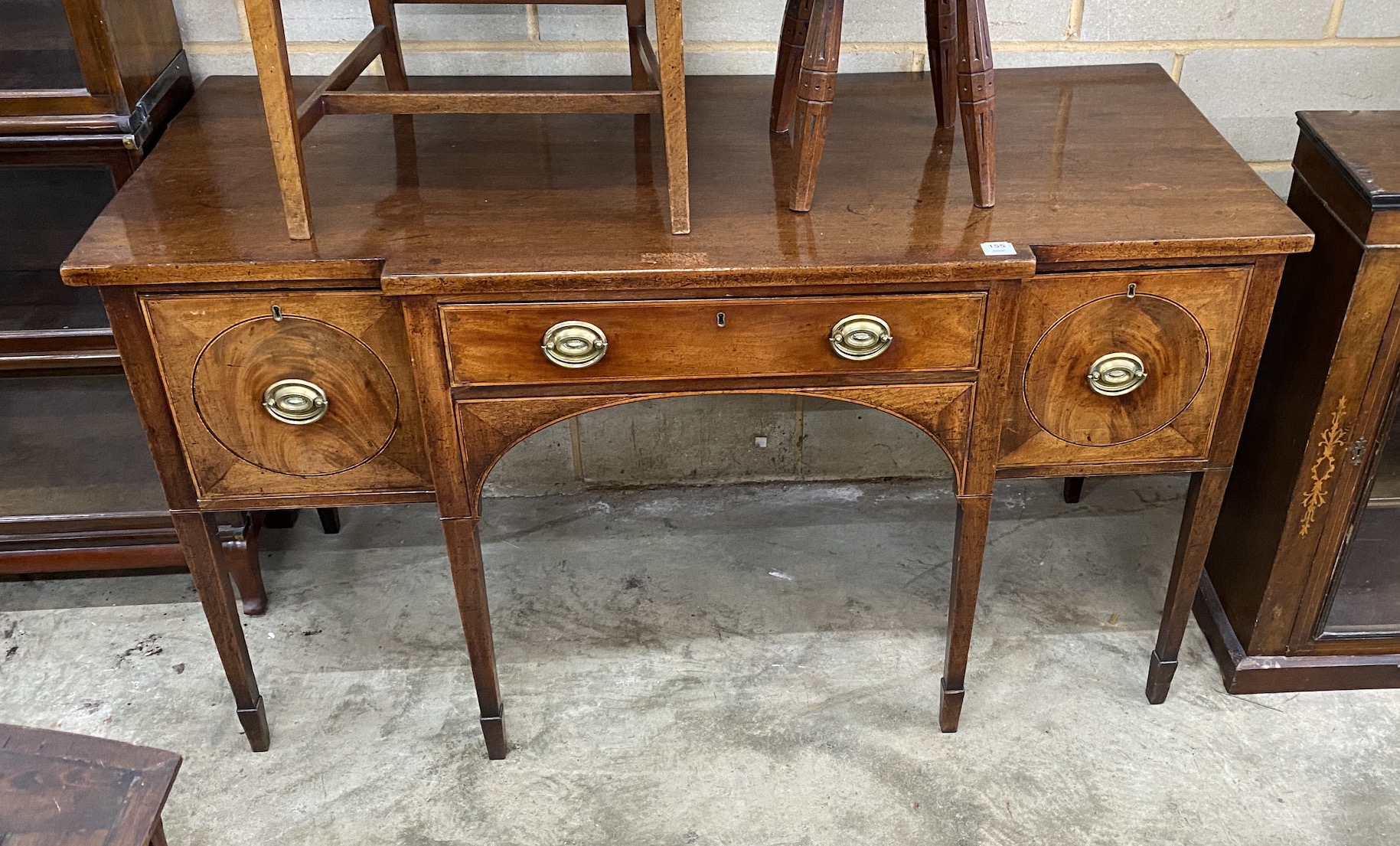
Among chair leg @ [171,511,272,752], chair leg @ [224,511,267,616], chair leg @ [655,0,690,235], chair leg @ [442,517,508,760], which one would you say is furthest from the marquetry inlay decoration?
chair leg @ [224,511,267,616]

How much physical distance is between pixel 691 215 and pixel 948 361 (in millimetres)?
419

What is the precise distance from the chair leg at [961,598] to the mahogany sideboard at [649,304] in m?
0.01

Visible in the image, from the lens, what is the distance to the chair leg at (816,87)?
155cm

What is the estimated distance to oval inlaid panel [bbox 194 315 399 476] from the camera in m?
1.60

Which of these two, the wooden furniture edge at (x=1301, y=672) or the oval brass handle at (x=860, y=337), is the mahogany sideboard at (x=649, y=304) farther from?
the wooden furniture edge at (x=1301, y=672)

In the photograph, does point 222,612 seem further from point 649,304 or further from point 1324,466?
point 1324,466

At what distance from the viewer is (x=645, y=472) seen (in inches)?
105

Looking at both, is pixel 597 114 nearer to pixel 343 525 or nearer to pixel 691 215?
pixel 691 215

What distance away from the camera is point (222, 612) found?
6.20ft

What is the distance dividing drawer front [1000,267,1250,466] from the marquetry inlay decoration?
248 mm

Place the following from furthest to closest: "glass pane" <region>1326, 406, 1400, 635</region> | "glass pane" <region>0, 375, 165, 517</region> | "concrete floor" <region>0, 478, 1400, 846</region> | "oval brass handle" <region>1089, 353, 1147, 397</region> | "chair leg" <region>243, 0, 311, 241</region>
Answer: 1. "glass pane" <region>0, 375, 165, 517</region>
2. "glass pane" <region>1326, 406, 1400, 635</region>
3. "concrete floor" <region>0, 478, 1400, 846</region>
4. "oval brass handle" <region>1089, 353, 1147, 397</region>
5. "chair leg" <region>243, 0, 311, 241</region>

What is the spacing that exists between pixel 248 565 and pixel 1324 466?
6.48 ft

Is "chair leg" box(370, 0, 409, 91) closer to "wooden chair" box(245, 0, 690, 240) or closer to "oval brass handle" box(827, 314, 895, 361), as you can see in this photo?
"wooden chair" box(245, 0, 690, 240)

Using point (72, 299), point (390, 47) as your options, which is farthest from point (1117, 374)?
point (72, 299)
